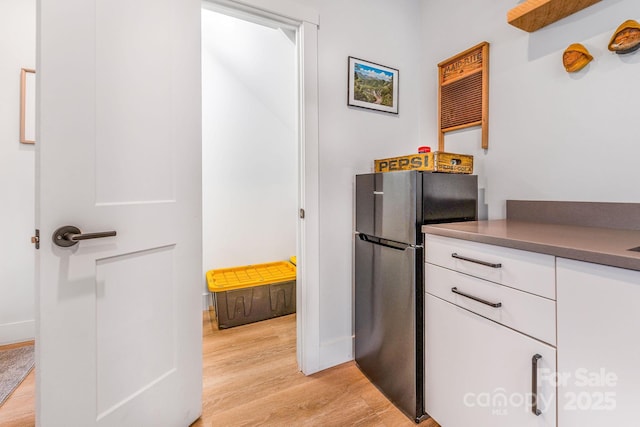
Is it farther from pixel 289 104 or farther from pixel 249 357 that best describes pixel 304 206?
pixel 289 104

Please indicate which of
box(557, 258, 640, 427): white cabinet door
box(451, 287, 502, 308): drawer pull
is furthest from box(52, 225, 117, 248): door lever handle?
box(557, 258, 640, 427): white cabinet door

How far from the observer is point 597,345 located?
739 mm

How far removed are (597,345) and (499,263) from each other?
0.31 meters

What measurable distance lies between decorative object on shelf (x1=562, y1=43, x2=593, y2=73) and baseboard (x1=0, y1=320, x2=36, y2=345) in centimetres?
353

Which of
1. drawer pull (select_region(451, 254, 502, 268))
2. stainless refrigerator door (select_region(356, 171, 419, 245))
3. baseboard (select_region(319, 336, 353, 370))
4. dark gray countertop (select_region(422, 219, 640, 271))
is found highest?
stainless refrigerator door (select_region(356, 171, 419, 245))

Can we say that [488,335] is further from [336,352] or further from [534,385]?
[336,352]

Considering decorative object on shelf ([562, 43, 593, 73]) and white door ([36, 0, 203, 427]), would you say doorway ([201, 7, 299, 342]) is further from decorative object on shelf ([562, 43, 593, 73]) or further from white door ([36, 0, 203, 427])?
decorative object on shelf ([562, 43, 593, 73])

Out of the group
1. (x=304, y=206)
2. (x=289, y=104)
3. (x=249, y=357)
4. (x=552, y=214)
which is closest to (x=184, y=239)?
(x=304, y=206)

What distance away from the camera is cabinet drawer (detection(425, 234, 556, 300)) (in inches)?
33.6

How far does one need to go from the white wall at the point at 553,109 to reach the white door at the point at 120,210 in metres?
1.64

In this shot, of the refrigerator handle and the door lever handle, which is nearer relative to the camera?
the door lever handle

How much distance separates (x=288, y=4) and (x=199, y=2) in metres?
0.53

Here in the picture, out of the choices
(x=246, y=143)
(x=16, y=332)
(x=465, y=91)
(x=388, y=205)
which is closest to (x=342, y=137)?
(x=388, y=205)

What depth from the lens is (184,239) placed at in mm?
1234
